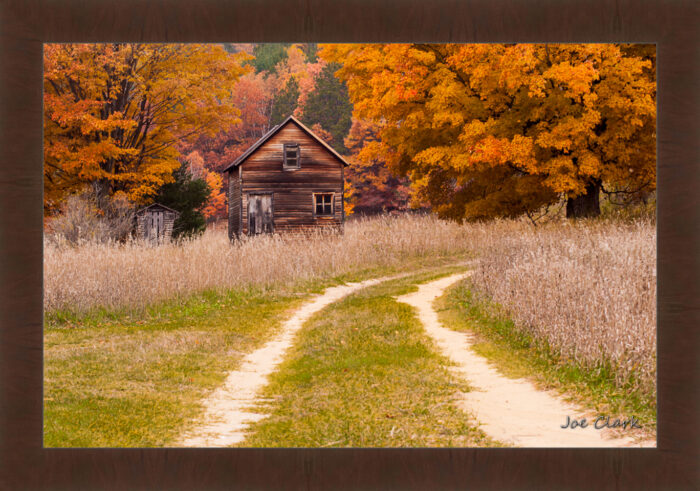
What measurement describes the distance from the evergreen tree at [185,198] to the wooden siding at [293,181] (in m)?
1.74

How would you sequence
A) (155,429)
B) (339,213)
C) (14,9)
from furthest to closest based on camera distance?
1. (339,213)
2. (155,429)
3. (14,9)

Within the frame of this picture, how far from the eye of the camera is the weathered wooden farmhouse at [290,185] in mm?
28922

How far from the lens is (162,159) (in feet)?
79.0

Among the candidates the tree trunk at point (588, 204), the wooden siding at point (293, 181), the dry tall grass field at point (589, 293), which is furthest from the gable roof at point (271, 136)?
the dry tall grass field at point (589, 293)

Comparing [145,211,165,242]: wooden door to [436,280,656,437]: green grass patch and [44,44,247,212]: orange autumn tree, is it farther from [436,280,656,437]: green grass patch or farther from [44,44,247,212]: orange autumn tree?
[436,280,656,437]: green grass patch

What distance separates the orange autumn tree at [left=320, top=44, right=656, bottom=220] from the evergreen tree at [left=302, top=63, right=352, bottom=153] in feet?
58.3

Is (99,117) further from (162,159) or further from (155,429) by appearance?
(155,429)

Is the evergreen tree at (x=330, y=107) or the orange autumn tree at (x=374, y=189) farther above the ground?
the evergreen tree at (x=330, y=107)

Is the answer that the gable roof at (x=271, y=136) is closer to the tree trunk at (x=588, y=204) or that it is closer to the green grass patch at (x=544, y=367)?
the tree trunk at (x=588, y=204)

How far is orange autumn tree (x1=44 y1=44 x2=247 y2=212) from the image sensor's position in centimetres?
2083

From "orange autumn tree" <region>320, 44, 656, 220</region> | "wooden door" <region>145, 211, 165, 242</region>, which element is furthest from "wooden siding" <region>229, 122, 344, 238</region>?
"orange autumn tree" <region>320, 44, 656, 220</region>

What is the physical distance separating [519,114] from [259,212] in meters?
16.0

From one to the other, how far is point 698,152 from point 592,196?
12.5m

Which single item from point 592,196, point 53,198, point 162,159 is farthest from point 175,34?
point 162,159
